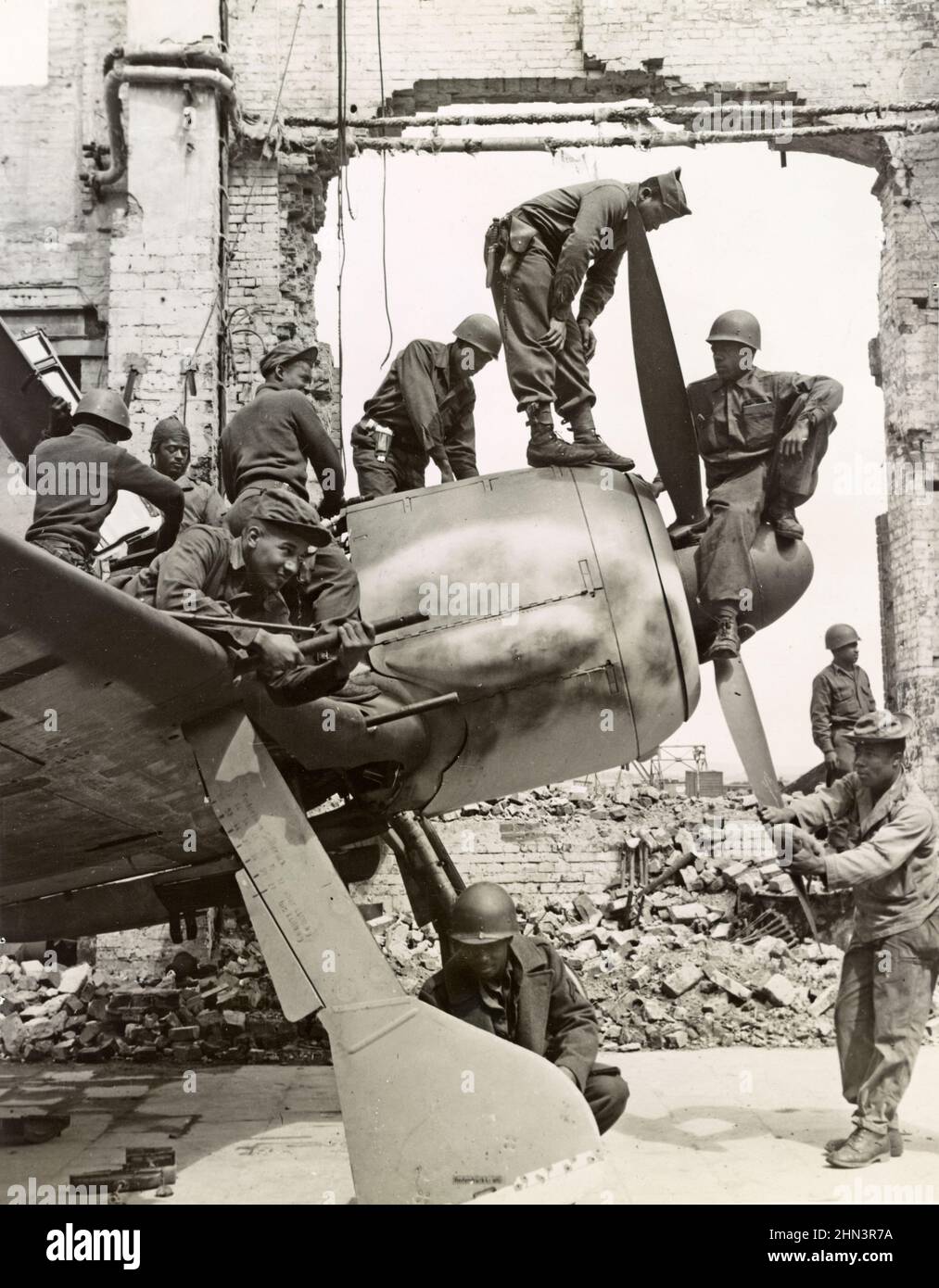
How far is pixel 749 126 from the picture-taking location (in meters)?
13.1

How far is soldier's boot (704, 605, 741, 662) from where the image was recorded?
19.7 feet

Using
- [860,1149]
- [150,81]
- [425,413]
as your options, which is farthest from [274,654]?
[150,81]

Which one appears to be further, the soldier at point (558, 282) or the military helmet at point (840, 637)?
the military helmet at point (840, 637)

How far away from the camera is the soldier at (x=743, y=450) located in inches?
238

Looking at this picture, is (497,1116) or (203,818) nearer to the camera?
(497,1116)

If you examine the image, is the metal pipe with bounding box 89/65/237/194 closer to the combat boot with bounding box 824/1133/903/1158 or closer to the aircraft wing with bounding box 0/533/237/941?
the aircraft wing with bounding box 0/533/237/941

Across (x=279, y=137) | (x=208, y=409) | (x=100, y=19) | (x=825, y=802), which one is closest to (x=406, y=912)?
(x=208, y=409)

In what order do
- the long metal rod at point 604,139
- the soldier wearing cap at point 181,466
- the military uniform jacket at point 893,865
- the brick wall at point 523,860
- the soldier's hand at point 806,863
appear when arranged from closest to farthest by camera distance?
the soldier's hand at point 806,863 < the military uniform jacket at point 893,865 < the soldier wearing cap at point 181,466 < the brick wall at point 523,860 < the long metal rod at point 604,139

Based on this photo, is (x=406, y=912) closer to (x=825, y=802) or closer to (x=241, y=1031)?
(x=241, y=1031)

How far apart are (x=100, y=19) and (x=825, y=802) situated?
35.8ft

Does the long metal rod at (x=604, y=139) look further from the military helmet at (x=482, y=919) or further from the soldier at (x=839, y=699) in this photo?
the military helmet at (x=482, y=919)

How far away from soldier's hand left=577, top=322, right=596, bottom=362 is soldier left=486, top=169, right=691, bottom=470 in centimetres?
8

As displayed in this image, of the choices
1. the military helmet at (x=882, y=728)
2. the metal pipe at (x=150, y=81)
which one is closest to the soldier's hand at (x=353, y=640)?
the military helmet at (x=882, y=728)

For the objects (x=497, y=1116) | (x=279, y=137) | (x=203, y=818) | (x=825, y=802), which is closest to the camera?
(x=497, y=1116)
